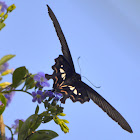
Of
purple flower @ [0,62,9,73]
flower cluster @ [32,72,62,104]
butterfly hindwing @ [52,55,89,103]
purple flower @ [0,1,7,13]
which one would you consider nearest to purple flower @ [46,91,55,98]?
flower cluster @ [32,72,62,104]

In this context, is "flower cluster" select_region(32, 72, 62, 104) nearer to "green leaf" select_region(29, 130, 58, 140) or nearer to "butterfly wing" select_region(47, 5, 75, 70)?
"green leaf" select_region(29, 130, 58, 140)

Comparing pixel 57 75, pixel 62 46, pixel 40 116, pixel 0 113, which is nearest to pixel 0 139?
pixel 0 113

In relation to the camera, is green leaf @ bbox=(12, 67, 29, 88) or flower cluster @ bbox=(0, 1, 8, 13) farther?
flower cluster @ bbox=(0, 1, 8, 13)

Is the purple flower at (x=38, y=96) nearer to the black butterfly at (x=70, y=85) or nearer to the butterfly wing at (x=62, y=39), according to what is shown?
the black butterfly at (x=70, y=85)

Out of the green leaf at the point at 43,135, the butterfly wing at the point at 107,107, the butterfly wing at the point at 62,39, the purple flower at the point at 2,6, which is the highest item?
the purple flower at the point at 2,6

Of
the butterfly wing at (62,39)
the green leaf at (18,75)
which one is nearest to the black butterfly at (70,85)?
the butterfly wing at (62,39)

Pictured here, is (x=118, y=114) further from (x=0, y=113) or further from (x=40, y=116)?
(x=0, y=113)
